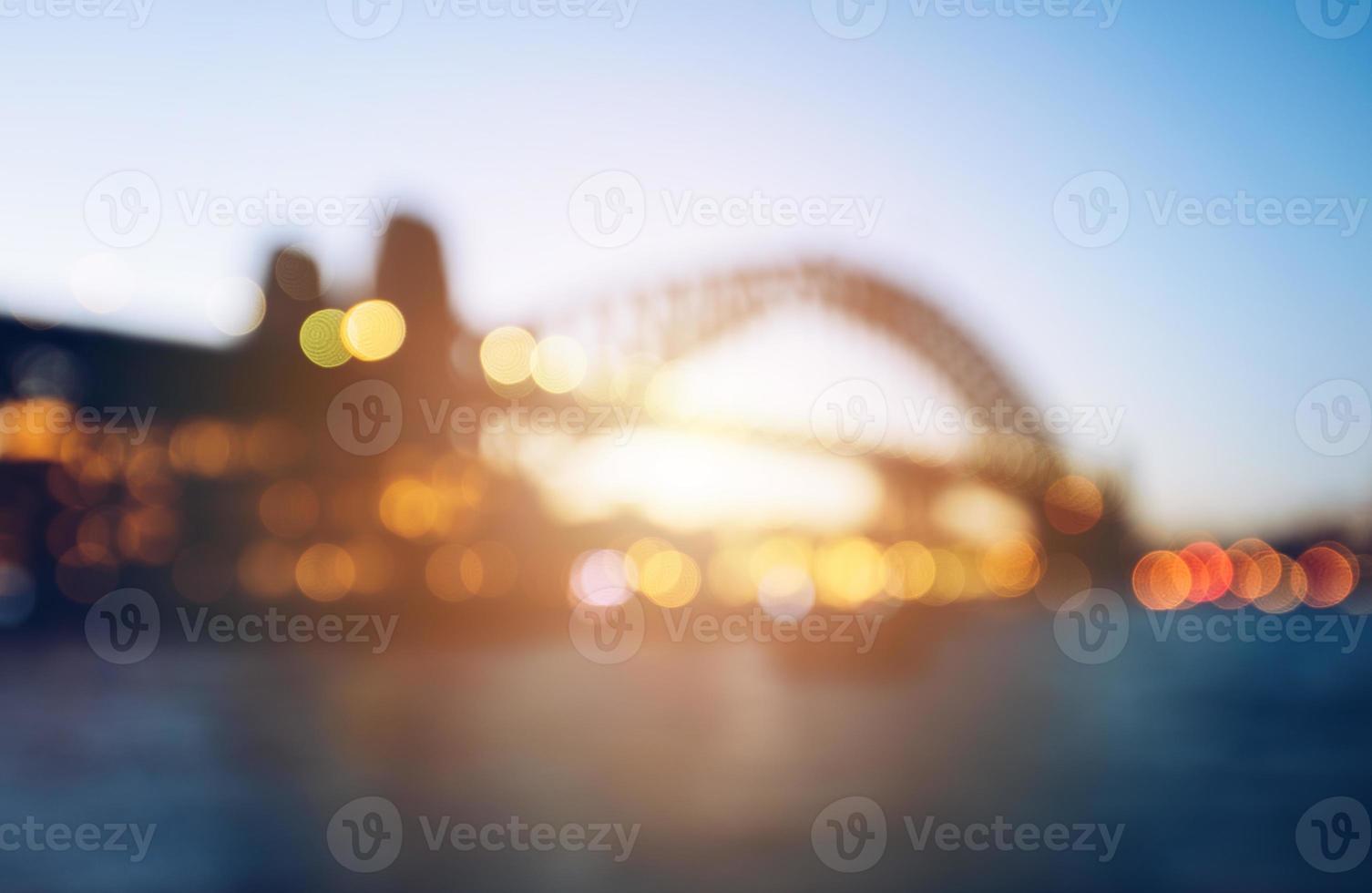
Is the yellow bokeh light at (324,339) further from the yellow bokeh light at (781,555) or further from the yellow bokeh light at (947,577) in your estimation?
the yellow bokeh light at (947,577)

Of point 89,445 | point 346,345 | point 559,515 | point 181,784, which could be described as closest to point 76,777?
point 181,784

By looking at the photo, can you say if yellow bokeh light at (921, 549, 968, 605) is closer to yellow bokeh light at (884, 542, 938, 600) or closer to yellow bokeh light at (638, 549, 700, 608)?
yellow bokeh light at (884, 542, 938, 600)

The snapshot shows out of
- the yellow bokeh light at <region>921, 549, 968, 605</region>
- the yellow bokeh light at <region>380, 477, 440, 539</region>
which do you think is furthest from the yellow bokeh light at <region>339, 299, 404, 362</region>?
the yellow bokeh light at <region>921, 549, 968, 605</region>

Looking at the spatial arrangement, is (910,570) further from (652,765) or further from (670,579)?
(652,765)

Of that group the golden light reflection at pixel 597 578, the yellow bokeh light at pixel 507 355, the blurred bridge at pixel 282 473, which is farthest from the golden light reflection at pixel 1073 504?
the yellow bokeh light at pixel 507 355

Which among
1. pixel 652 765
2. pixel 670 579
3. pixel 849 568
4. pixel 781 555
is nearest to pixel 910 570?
pixel 849 568

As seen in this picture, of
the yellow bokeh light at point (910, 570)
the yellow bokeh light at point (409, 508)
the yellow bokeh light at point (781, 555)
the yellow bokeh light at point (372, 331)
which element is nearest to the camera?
the yellow bokeh light at point (910, 570)
